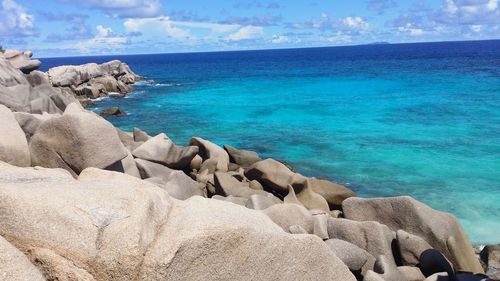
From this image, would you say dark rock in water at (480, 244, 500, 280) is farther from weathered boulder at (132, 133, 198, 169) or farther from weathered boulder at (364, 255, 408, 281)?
weathered boulder at (132, 133, 198, 169)

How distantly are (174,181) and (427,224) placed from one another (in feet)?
22.2

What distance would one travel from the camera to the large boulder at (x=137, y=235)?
18.1ft

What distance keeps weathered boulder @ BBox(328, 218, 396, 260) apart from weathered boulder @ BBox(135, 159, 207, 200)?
416 cm

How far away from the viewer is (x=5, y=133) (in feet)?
34.5

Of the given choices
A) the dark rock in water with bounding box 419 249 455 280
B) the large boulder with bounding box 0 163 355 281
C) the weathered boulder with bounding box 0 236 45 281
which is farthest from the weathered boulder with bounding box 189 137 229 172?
the weathered boulder with bounding box 0 236 45 281

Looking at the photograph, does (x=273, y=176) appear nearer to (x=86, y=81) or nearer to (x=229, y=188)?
(x=229, y=188)

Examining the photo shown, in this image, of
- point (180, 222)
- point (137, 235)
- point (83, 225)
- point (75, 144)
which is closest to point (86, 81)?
point (75, 144)

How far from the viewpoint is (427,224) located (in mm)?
12773

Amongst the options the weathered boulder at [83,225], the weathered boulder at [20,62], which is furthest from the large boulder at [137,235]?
the weathered boulder at [20,62]

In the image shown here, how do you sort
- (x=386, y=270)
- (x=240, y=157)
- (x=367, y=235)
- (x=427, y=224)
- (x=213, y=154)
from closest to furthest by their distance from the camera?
(x=386, y=270) < (x=367, y=235) < (x=427, y=224) < (x=213, y=154) < (x=240, y=157)

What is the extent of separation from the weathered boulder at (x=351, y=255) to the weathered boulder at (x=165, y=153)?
8.94m

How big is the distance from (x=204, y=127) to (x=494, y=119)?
20.7 meters

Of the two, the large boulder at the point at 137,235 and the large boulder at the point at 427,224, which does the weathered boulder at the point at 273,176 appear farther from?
the large boulder at the point at 137,235

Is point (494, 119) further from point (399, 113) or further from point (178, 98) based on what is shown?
point (178, 98)
